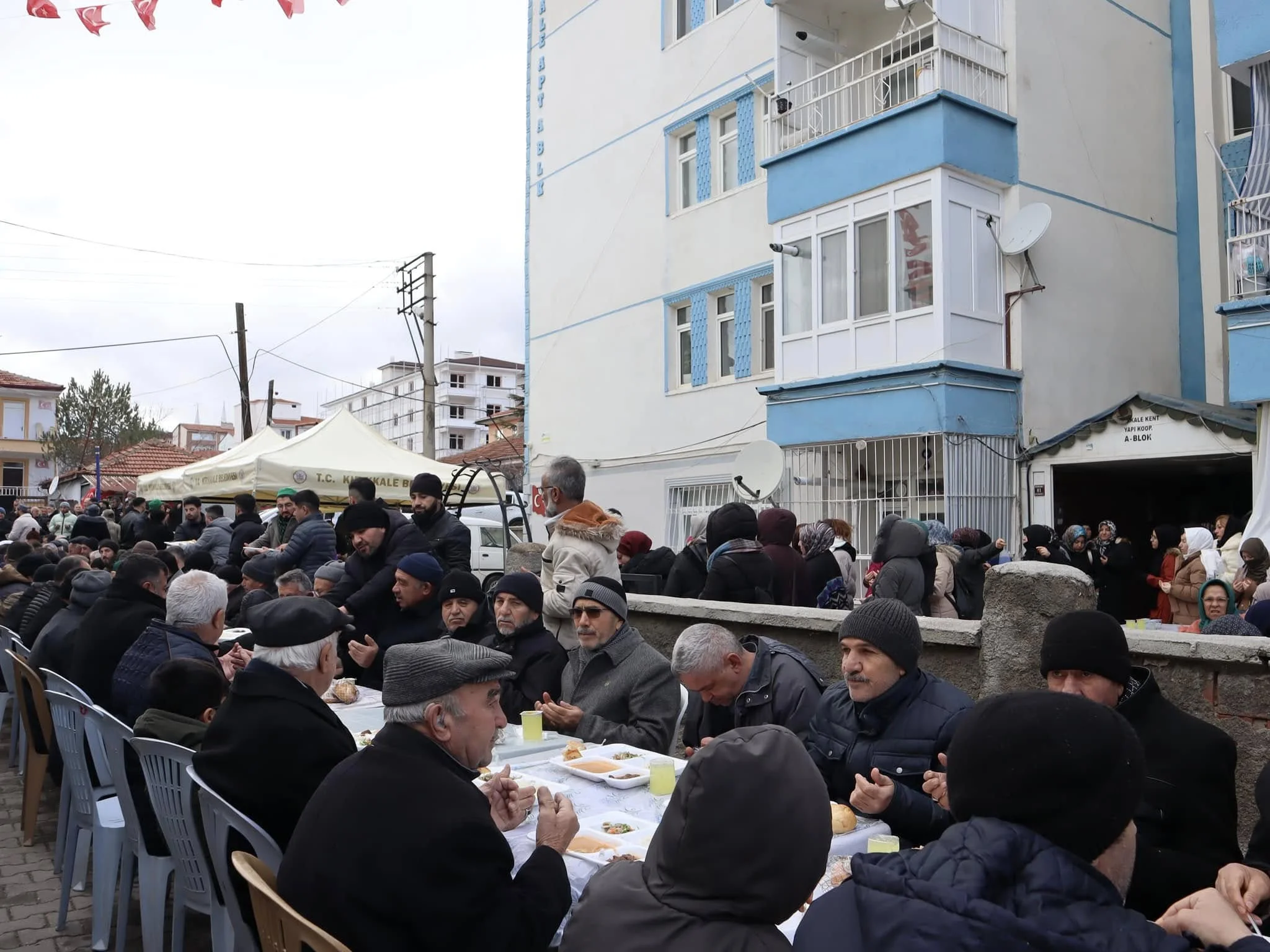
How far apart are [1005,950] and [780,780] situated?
1.48 feet

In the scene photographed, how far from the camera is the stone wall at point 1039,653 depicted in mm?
4047

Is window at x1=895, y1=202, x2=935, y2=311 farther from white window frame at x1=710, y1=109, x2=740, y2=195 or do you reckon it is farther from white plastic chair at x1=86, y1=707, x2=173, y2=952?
white plastic chair at x1=86, y1=707, x2=173, y2=952

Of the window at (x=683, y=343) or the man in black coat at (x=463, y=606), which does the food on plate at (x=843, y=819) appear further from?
the window at (x=683, y=343)

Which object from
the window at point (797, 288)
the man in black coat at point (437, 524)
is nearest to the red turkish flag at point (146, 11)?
the man in black coat at point (437, 524)

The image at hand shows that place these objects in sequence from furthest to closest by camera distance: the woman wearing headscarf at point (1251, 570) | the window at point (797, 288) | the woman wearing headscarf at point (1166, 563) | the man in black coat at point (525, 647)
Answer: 1. the window at point (797, 288)
2. the woman wearing headscarf at point (1166, 563)
3. the woman wearing headscarf at point (1251, 570)
4. the man in black coat at point (525, 647)

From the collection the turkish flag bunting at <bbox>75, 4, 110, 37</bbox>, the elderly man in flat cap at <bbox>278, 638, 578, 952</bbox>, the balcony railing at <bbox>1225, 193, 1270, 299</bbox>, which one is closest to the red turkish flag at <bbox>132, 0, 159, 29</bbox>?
the turkish flag bunting at <bbox>75, 4, 110, 37</bbox>

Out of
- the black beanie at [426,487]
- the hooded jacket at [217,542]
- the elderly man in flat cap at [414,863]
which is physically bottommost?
the elderly man in flat cap at [414,863]

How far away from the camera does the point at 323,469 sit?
12906 millimetres

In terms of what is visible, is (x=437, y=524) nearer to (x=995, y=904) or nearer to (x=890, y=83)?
(x=995, y=904)

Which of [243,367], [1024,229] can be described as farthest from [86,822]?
[243,367]

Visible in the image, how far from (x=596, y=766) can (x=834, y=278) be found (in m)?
10.3

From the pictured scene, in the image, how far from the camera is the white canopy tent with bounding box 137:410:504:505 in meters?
12.6

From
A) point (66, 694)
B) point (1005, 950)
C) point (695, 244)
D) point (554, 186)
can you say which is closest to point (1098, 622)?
point (1005, 950)

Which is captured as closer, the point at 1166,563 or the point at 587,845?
the point at 587,845
